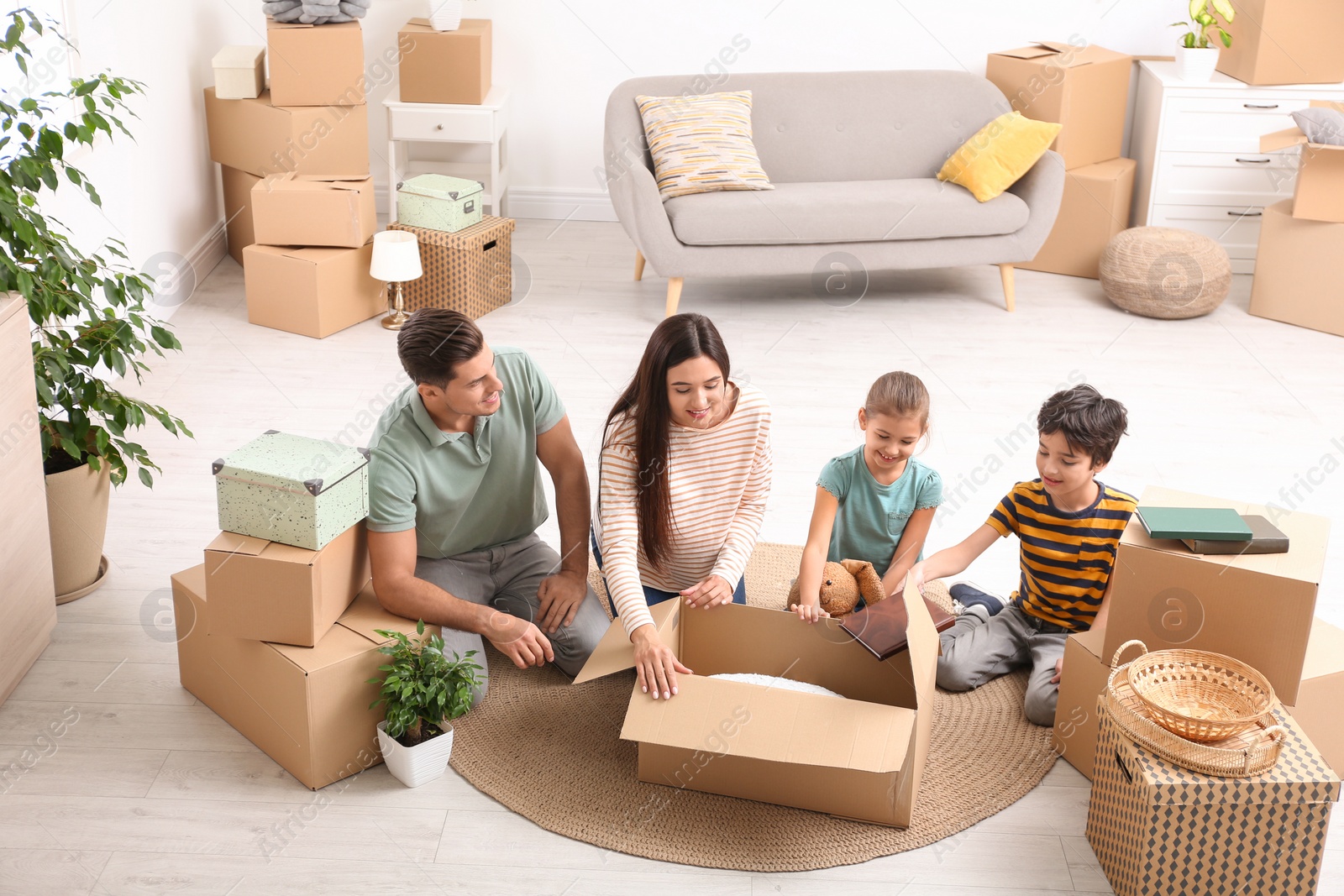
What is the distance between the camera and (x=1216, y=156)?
496 cm

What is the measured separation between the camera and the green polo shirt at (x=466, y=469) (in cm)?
229

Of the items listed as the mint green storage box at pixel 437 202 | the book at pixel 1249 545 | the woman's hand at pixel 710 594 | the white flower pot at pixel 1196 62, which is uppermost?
the white flower pot at pixel 1196 62

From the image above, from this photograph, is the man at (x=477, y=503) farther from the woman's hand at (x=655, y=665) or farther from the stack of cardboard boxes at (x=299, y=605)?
the woman's hand at (x=655, y=665)

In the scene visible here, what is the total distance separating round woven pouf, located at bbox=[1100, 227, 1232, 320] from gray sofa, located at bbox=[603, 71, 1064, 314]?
12.6 inches

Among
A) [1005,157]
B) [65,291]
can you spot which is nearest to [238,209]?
[65,291]

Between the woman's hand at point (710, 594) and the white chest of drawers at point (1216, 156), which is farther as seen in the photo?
the white chest of drawers at point (1216, 156)

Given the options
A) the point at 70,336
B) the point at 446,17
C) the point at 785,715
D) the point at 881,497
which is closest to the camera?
the point at 785,715

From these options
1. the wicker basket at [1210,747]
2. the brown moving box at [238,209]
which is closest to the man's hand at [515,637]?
the wicker basket at [1210,747]

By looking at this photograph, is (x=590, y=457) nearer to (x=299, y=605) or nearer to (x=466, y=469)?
(x=466, y=469)

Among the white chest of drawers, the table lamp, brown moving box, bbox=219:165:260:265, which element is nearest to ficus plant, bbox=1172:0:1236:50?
the white chest of drawers

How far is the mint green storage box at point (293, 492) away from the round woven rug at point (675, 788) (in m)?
0.50

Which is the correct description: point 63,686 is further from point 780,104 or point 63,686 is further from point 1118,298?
point 1118,298

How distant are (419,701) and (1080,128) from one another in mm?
3925


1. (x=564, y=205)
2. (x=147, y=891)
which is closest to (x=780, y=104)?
(x=564, y=205)
